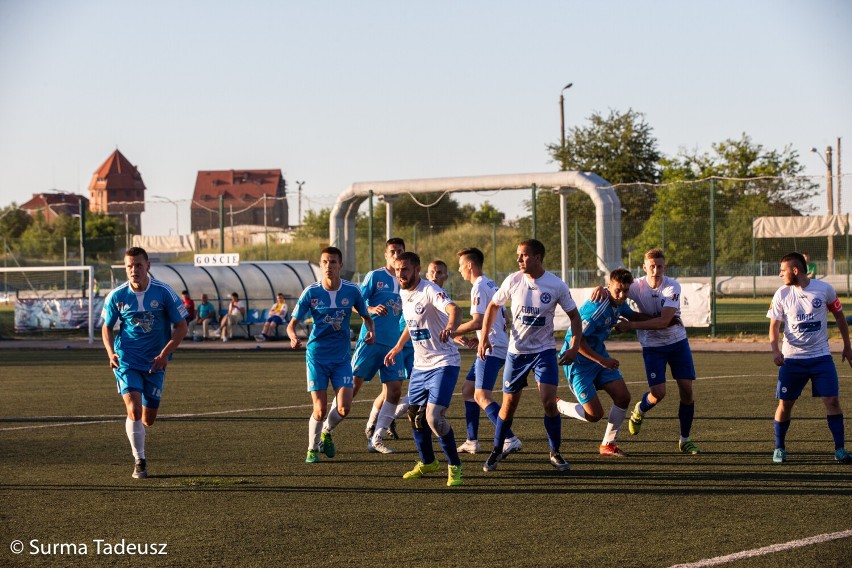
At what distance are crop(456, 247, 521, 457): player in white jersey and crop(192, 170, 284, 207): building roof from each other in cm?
16392

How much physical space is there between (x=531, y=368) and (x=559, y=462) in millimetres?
833

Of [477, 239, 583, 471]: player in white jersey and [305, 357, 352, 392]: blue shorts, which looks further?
[305, 357, 352, 392]: blue shorts

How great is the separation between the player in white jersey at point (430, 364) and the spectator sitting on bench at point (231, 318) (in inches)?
908

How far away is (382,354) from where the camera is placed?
11.9 metres

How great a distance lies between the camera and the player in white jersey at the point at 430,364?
9.30 meters

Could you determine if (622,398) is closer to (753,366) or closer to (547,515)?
(547,515)

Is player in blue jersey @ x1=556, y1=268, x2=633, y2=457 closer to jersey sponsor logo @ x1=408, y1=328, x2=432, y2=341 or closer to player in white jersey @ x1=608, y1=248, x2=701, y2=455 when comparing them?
player in white jersey @ x1=608, y1=248, x2=701, y2=455

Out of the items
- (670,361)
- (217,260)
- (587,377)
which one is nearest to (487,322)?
(587,377)

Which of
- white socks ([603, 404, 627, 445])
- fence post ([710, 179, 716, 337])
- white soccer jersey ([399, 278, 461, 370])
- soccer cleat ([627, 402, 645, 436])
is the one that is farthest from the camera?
fence post ([710, 179, 716, 337])

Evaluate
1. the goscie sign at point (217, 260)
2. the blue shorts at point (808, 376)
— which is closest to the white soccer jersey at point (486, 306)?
the blue shorts at point (808, 376)

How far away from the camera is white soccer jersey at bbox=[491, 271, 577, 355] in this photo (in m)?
9.61

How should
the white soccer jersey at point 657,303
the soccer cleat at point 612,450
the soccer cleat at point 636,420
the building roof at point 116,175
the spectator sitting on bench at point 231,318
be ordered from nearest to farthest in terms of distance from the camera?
the soccer cleat at point 612,450, the white soccer jersey at point 657,303, the soccer cleat at point 636,420, the spectator sitting on bench at point 231,318, the building roof at point 116,175

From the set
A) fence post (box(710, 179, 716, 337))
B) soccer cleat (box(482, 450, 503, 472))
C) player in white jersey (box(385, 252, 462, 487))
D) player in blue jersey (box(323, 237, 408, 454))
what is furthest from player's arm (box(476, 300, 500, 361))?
fence post (box(710, 179, 716, 337))

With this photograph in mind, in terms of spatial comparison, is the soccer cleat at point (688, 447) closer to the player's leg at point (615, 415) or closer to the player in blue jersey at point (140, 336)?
the player's leg at point (615, 415)
